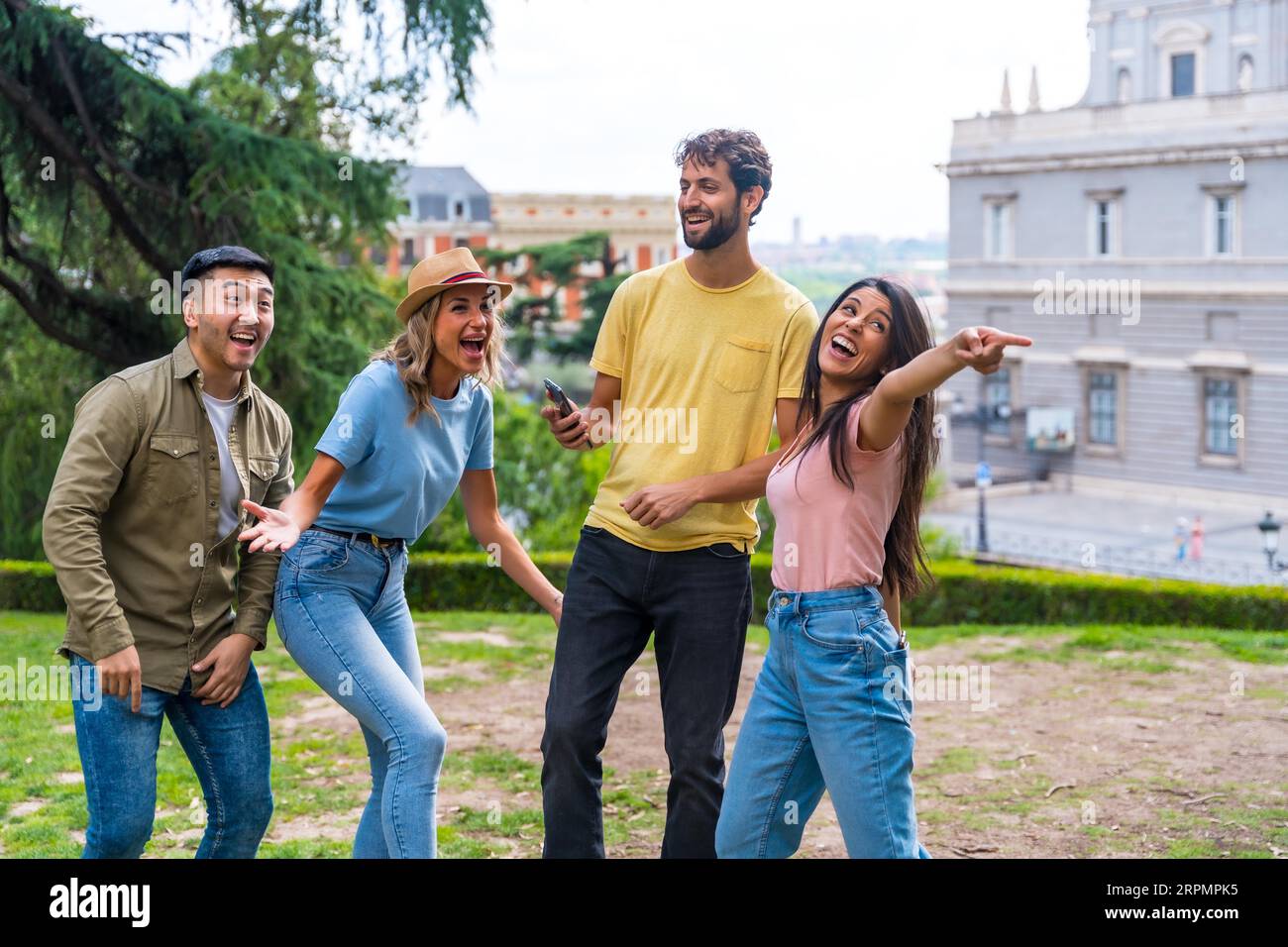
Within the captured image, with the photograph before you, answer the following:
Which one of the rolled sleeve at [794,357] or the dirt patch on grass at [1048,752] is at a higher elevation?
the rolled sleeve at [794,357]

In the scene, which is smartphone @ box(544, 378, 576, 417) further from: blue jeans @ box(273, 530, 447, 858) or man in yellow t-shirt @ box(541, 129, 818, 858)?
blue jeans @ box(273, 530, 447, 858)

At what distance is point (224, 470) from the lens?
390 cm

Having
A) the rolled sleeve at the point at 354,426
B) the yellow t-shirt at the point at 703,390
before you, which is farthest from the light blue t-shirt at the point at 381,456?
the yellow t-shirt at the point at 703,390

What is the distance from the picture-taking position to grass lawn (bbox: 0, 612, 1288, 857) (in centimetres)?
573

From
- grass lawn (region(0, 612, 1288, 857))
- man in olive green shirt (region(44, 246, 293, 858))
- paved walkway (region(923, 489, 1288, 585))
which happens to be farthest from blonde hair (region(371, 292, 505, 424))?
paved walkway (region(923, 489, 1288, 585))

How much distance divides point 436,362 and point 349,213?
917cm

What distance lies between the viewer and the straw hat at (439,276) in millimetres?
4105

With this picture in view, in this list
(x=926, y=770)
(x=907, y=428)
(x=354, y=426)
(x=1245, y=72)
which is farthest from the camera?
(x=1245, y=72)

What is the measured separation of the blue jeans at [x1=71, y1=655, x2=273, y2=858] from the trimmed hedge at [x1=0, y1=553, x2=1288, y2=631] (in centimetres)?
981

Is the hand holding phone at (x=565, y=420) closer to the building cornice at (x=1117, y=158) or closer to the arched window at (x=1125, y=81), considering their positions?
the building cornice at (x=1117, y=158)

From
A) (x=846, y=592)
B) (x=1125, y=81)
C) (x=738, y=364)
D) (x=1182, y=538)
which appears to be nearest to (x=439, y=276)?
(x=738, y=364)

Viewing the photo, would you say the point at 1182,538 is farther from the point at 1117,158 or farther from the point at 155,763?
the point at 155,763

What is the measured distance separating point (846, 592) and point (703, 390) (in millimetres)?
839

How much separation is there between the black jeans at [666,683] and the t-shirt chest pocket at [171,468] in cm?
105
